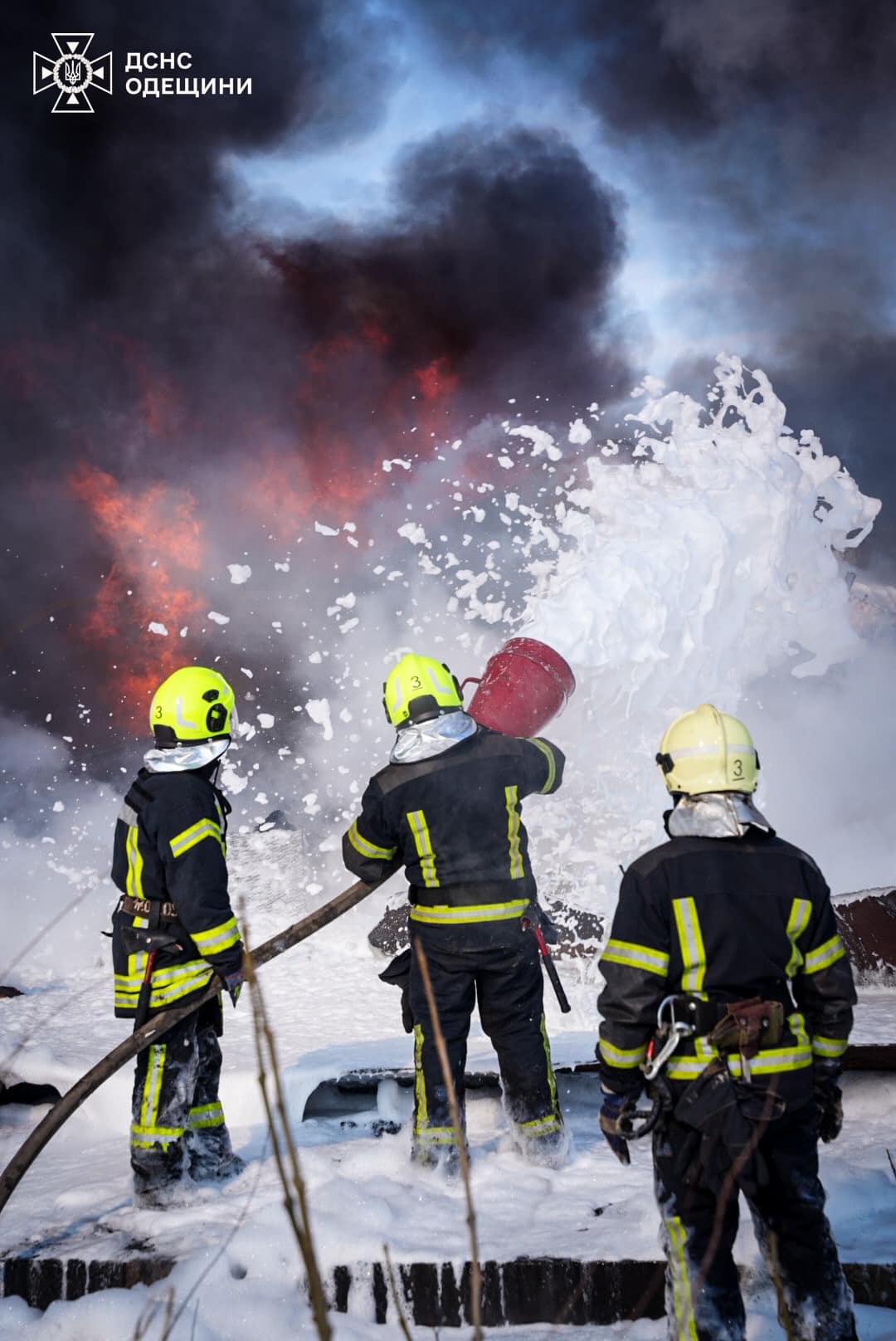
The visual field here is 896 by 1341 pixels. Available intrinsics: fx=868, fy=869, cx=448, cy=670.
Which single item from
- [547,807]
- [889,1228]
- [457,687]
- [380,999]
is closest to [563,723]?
[547,807]

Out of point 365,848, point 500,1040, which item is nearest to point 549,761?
point 365,848

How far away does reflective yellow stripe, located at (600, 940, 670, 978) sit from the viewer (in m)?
2.24

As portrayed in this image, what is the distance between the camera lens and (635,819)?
11188 millimetres

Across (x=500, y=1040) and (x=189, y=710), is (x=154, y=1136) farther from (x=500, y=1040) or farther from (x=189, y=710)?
(x=189, y=710)

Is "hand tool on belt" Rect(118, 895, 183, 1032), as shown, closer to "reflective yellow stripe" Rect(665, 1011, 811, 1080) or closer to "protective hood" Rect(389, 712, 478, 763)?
"protective hood" Rect(389, 712, 478, 763)

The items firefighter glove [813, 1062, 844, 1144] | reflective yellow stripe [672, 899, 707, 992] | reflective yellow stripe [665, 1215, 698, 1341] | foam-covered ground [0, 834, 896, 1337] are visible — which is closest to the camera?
reflective yellow stripe [665, 1215, 698, 1341]

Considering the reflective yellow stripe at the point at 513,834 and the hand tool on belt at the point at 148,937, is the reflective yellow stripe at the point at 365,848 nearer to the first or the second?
the reflective yellow stripe at the point at 513,834

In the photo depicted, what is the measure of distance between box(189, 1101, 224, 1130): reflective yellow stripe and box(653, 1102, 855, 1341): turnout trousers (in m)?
2.05

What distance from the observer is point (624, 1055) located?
7.43 feet

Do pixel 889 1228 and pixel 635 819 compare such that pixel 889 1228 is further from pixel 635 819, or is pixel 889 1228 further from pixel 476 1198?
pixel 635 819

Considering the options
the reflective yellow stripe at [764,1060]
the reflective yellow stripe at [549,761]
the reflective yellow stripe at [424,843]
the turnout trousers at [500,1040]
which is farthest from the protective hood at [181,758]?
the reflective yellow stripe at [764,1060]

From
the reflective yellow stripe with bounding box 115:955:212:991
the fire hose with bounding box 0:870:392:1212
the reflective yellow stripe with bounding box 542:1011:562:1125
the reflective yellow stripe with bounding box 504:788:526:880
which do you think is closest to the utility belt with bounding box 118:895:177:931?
the reflective yellow stripe with bounding box 115:955:212:991

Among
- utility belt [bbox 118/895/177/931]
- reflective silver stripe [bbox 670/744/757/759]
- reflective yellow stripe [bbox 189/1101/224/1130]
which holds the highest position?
reflective silver stripe [bbox 670/744/757/759]

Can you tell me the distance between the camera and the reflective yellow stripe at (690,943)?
Answer: 223cm
